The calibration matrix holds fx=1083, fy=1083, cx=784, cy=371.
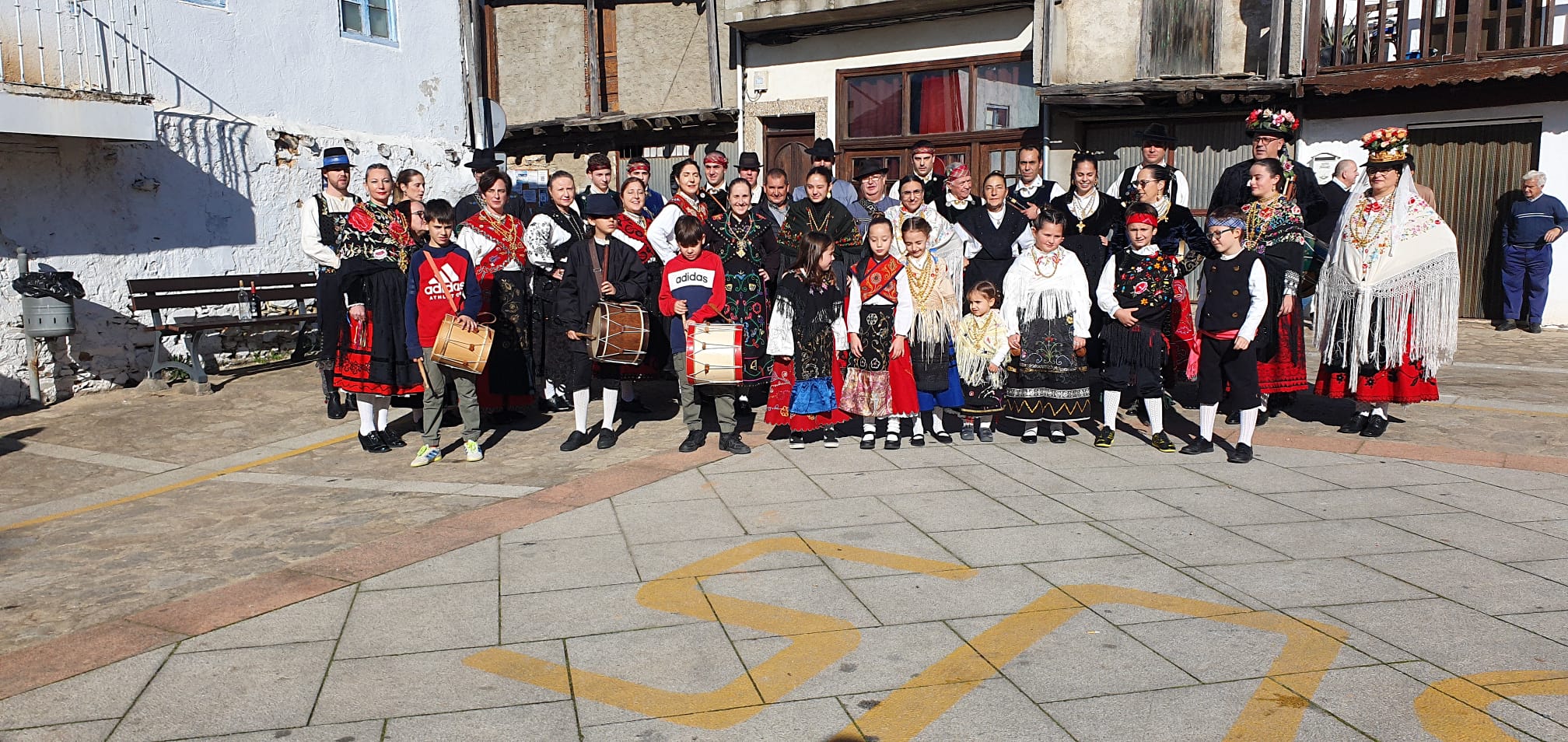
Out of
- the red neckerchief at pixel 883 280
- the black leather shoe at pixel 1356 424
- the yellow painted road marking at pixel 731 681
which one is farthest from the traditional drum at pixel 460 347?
the black leather shoe at pixel 1356 424

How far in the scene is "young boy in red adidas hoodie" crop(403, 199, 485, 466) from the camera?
678 centimetres

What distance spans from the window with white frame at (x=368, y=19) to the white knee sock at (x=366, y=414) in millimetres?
6344

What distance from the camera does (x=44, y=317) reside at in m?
8.84

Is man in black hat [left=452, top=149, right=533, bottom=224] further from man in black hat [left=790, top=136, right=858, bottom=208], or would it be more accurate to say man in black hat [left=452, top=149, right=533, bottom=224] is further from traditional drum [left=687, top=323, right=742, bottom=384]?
traditional drum [left=687, top=323, right=742, bottom=384]

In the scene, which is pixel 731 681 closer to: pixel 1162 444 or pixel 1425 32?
pixel 1162 444

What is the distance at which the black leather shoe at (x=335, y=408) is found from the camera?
8.45m

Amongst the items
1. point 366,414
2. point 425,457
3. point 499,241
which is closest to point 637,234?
point 499,241

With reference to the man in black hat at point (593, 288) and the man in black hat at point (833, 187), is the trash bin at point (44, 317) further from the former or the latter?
the man in black hat at point (833, 187)

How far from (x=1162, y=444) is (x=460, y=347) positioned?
446cm

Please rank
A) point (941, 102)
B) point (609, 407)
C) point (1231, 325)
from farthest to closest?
point (941, 102)
point (609, 407)
point (1231, 325)

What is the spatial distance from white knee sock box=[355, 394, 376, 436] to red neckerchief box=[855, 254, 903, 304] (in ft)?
11.1

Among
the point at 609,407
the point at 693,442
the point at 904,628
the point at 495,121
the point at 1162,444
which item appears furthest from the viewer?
the point at 495,121

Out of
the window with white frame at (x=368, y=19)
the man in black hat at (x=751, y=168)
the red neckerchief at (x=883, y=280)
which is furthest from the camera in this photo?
the window with white frame at (x=368, y=19)

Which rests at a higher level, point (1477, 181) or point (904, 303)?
point (1477, 181)
